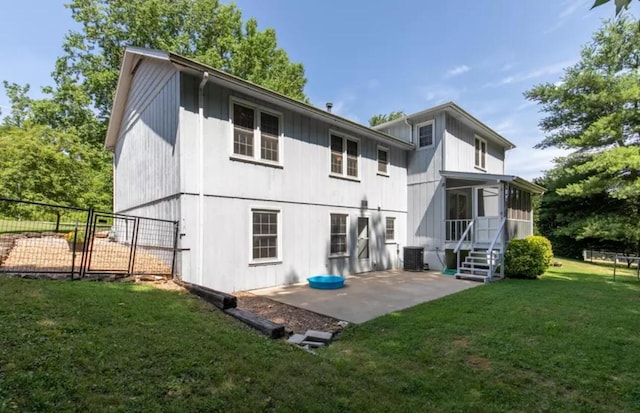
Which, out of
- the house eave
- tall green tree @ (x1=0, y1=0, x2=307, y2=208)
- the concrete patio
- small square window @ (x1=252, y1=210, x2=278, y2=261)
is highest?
tall green tree @ (x1=0, y1=0, x2=307, y2=208)

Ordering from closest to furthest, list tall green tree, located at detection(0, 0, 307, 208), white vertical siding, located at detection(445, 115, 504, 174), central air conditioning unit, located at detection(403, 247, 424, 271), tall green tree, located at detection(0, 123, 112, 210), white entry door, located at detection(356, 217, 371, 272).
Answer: white entry door, located at detection(356, 217, 371, 272), central air conditioning unit, located at detection(403, 247, 424, 271), white vertical siding, located at detection(445, 115, 504, 174), tall green tree, located at detection(0, 123, 112, 210), tall green tree, located at detection(0, 0, 307, 208)

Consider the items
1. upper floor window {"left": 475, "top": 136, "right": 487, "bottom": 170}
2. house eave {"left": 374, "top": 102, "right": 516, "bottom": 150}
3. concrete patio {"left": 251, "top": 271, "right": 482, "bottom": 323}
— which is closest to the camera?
concrete patio {"left": 251, "top": 271, "right": 482, "bottom": 323}

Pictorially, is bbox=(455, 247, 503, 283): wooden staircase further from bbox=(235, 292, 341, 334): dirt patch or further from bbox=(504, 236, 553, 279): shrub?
bbox=(235, 292, 341, 334): dirt patch

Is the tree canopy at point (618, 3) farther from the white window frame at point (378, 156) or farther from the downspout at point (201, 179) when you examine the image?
the white window frame at point (378, 156)

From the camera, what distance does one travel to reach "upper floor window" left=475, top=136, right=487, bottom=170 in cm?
1534

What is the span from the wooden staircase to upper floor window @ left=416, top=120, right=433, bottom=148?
471 cm

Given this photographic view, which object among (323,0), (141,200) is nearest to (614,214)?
(323,0)

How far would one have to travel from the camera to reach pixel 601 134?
1636 centimetres

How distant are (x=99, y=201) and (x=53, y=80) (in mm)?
8905

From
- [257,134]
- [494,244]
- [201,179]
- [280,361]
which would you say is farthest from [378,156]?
[280,361]

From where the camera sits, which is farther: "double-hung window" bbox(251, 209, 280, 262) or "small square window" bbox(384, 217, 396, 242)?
"small square window" bbox(384, 217, 396, 242)

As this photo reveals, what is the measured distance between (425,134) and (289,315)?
10.4 m

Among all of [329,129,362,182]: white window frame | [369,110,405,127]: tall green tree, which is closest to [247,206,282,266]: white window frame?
[329,129,362,182]: white window frame

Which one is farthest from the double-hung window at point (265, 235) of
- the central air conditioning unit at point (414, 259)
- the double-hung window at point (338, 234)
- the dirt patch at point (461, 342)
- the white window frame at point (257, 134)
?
the central air conditioning unit at point (414, 259)
